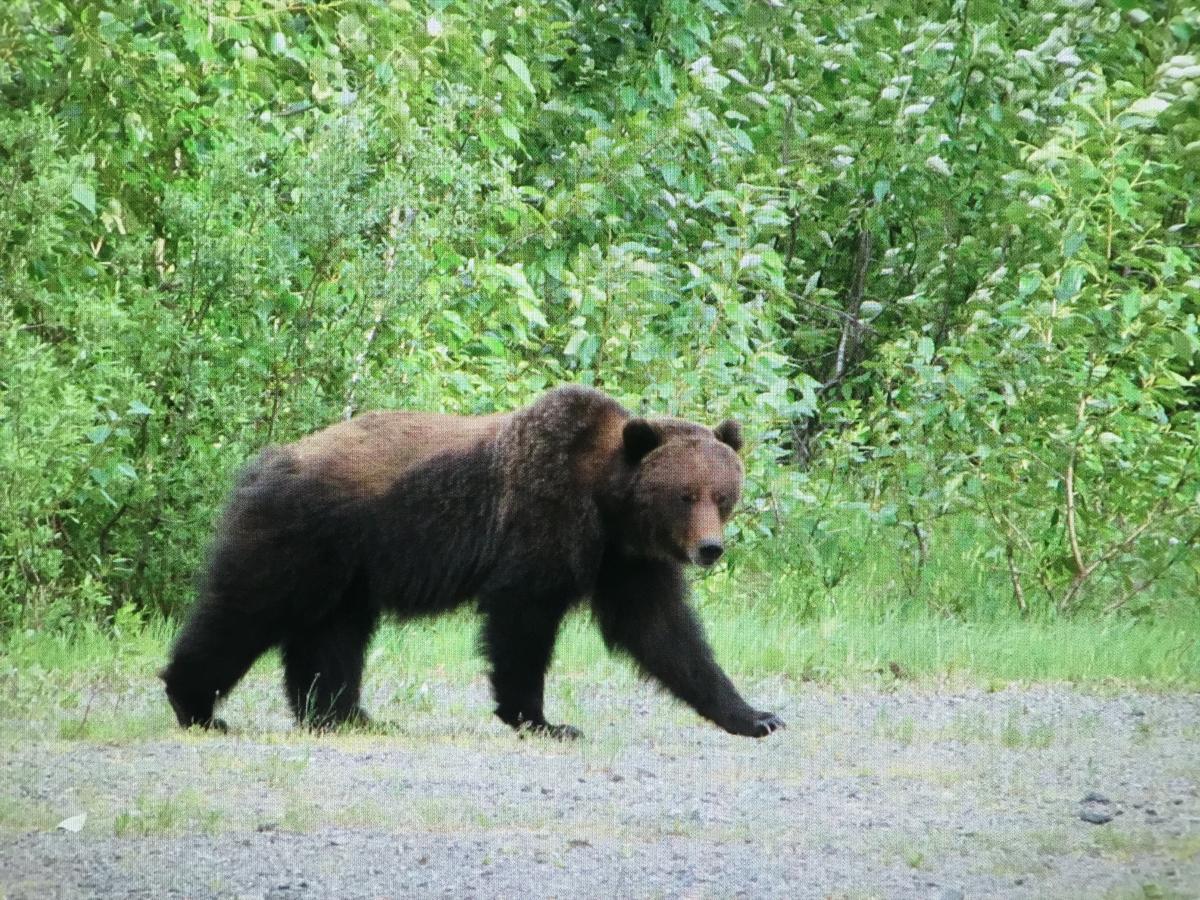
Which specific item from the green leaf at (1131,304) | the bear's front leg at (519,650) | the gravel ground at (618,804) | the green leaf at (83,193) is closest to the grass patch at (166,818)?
the gravel ground at (618,804)

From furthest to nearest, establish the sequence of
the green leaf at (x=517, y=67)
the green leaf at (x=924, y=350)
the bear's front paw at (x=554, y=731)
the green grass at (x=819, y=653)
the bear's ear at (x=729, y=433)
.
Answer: the green leaf at (x=924, y=350) → the green leaf at (x=517, y=67) → the green grass at (x=819, y=653) → the bear's ear at (x=729, y=433) → the bear's front paw at (x=554, y=731)

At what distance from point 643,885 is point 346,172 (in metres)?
6.04

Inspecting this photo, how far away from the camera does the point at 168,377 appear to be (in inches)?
372

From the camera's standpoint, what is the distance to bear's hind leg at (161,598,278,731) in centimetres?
704

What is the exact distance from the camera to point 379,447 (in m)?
7.28

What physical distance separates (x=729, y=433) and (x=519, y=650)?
1.28 meters

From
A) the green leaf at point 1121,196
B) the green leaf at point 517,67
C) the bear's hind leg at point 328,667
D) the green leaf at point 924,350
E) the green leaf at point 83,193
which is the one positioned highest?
the green leaf at point 517,67

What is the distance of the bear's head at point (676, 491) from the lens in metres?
6.89

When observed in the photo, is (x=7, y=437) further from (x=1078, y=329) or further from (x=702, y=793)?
(x=1078, y=329)

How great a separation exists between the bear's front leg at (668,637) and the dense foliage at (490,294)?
8.60 feet

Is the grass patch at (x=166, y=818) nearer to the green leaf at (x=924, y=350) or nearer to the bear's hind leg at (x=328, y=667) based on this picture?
the bear's hind leg at (x=328, y=667)

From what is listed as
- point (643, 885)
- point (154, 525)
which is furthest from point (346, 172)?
point (643, 885)

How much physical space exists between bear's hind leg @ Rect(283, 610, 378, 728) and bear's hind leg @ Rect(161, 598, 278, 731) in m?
0.24

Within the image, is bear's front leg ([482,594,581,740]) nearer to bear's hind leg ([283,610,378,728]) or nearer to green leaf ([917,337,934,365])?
bear's hind leg ([283,610,378,728])
